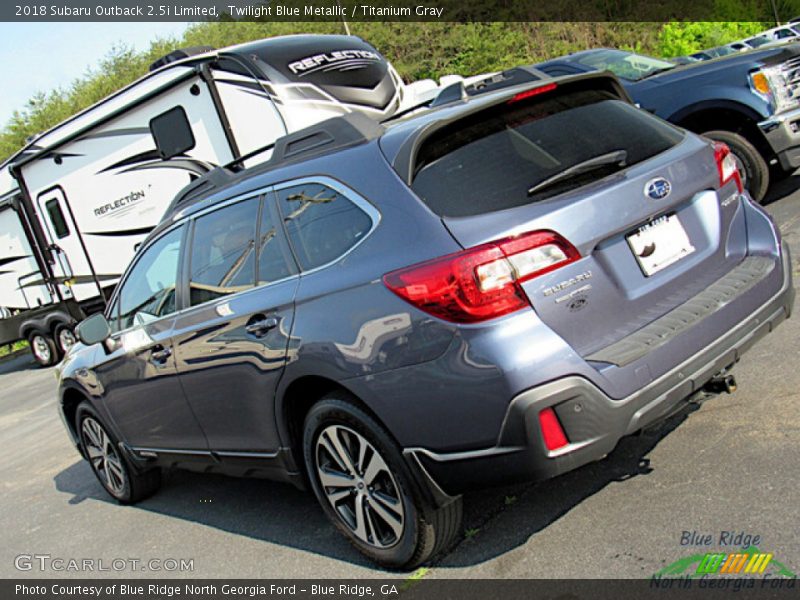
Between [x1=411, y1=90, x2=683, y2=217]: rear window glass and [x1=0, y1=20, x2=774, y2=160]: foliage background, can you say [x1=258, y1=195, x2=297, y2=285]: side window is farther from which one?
[x1=0, y1=20, x2=774, y2=160]: foliage background

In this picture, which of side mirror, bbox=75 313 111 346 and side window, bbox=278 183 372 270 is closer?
side window, bbox=278 183 372 270

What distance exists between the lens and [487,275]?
3.06 meters

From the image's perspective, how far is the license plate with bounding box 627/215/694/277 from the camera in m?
3.38

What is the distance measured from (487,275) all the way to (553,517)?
1.33m

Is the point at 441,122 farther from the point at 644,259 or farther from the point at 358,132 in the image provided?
the point at 644,259

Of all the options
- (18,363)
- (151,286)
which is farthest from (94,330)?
(18,363)

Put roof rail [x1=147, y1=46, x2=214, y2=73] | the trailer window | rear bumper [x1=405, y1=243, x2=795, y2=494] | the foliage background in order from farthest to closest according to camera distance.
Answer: the foliage background → the trailer window → roof rail [x1=147, y1=46, x2=214, y2=73] → rear bumper [x1=405, y1=243, x2=795, y2=494]

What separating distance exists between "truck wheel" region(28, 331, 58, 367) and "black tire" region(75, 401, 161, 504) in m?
9.87

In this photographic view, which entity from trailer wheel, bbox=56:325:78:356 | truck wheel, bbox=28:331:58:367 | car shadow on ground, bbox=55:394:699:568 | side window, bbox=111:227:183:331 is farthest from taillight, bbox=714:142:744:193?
truck wheel, bbox=28:331:58:367

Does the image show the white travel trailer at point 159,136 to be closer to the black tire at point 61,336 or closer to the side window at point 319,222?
the black tire at point 61,336

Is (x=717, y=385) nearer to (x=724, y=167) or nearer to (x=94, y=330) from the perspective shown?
(x=724, y=167)

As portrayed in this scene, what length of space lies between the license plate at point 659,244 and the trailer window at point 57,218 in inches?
453

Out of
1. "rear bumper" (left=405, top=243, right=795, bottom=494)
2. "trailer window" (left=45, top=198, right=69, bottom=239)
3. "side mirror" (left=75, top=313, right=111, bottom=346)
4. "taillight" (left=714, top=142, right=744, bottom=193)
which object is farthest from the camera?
"trailer window" (left=45, top=198, right=69, bottom=239)

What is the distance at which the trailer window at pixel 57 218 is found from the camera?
1313 cm
